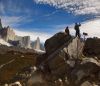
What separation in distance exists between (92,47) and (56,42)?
4619 millimetres

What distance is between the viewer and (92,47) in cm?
3644

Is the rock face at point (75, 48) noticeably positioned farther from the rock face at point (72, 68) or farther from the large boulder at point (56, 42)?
the large boulder at point (56, 42)

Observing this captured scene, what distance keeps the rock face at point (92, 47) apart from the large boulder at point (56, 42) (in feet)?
8.14

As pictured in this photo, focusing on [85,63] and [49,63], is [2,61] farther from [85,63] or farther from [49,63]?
[85,63]

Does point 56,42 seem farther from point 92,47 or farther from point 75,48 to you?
point 75,48

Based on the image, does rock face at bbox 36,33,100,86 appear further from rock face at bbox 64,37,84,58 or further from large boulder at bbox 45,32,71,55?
large boulder at bbox 45,32,71,55

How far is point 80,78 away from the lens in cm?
2897

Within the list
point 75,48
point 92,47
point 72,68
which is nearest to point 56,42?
point 92,47

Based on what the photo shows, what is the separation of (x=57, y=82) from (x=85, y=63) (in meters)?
3.43

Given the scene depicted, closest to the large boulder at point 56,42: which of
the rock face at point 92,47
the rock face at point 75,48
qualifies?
the rock face at point 92,47

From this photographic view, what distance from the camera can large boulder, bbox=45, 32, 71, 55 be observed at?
123ft

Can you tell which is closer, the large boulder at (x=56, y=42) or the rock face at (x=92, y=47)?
the rock face at (x=92, y=47)

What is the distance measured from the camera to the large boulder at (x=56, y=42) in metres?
37.5

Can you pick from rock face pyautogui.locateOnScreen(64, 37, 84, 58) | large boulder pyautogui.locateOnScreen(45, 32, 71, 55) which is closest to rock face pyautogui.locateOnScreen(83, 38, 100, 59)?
rock face pyautogui.locateOnScreen(64, 37, 84, 58)
